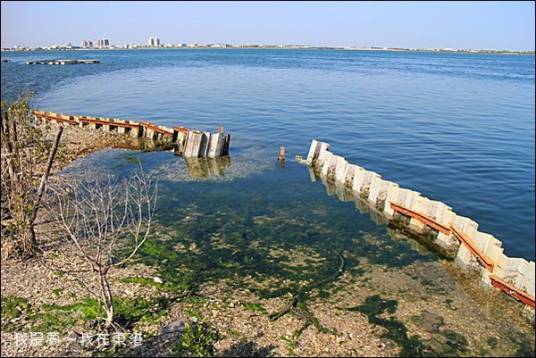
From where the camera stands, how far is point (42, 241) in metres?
15.1

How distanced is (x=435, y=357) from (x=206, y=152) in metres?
21.2

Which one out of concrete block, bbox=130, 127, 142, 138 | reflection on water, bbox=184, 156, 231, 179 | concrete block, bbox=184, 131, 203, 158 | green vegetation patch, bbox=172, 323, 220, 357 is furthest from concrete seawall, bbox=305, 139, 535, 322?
concrete block, bbox=130, 127, 142, 138

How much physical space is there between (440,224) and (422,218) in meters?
0.97

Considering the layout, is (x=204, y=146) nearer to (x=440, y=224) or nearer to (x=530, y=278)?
(x=440, y=224)

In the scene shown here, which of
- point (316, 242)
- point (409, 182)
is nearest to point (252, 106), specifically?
point (409, 182)

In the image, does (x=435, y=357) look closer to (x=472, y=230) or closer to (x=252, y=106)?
(x=472, y=230)

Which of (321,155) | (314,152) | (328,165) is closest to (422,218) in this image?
(328,165)

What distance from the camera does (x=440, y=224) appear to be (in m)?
16.8

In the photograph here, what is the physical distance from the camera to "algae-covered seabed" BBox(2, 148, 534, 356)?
10930 millimetres

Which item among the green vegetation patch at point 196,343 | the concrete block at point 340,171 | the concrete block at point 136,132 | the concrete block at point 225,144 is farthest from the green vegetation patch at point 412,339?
the concrete block at point 136,132

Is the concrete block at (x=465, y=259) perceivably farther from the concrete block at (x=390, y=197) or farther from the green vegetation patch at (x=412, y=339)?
the concrete block at (x=390, y=197)

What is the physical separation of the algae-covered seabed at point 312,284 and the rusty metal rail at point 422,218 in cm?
112

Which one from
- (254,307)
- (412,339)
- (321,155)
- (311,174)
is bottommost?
(412,339)

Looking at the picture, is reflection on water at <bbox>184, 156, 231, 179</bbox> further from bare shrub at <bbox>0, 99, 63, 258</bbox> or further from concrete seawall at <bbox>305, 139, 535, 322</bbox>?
bare shrub at <bbox>0, 99, 63, 258</bbox>
